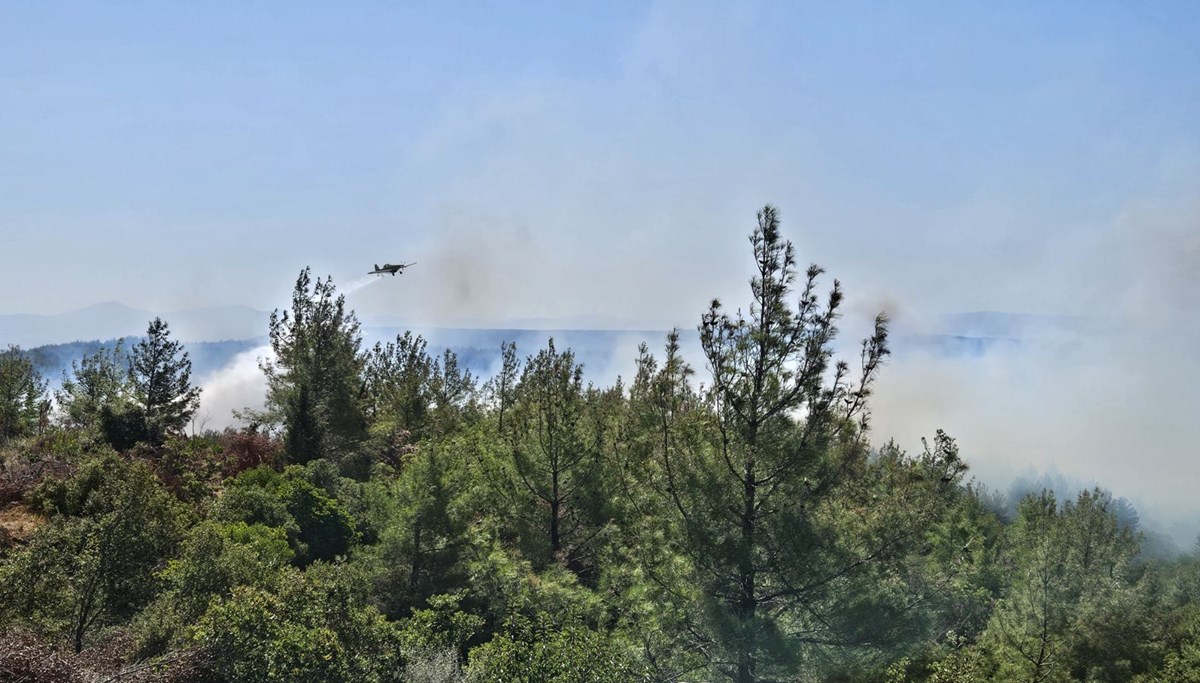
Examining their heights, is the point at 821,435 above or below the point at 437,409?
below

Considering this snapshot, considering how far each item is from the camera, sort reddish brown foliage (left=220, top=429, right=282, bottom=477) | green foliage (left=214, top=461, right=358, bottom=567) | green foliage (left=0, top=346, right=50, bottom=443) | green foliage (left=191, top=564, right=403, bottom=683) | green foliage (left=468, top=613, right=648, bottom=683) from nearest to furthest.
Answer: green foliage (left=191, top=564, right=403, bottom=683) < green foliage (left=468, top=613, right=648, bottom=683) < green foliage (left=214, top=461, right=358, bottom=567) < reddish brown foliage (left=220, top=429, right=282, bottom=477) < green foliage (left=0, top=346, right=50, bottom=443)

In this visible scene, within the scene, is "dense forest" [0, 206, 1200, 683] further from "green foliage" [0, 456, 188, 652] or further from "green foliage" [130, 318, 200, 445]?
"green foliage" [130, 318, 200, 445]

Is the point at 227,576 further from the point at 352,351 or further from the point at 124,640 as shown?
the point at 352,351

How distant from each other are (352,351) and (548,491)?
1751 centimetres

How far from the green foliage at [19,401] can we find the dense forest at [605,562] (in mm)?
10321

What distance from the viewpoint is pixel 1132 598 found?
21453mm

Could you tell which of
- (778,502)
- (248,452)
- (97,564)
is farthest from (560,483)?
(248,452)

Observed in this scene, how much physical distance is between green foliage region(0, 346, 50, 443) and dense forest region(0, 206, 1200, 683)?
1032 centimetres

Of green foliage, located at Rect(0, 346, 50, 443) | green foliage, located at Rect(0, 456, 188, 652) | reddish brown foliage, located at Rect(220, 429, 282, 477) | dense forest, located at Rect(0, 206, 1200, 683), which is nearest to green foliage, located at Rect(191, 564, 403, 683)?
dense forest, located at Rect(0, 206, 1200, 683)

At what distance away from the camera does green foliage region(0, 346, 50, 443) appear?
3684 cm

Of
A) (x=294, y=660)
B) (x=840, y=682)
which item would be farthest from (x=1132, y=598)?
(x=294, y=660)

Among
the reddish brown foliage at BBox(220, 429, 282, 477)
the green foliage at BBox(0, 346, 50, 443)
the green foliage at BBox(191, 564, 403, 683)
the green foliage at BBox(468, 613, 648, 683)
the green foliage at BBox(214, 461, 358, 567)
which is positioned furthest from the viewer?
the green foliage at BBox(0, 346, 50, 443)

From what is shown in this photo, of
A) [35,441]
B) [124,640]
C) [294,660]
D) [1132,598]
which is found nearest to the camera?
[294,660]

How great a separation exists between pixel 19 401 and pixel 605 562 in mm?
41896
